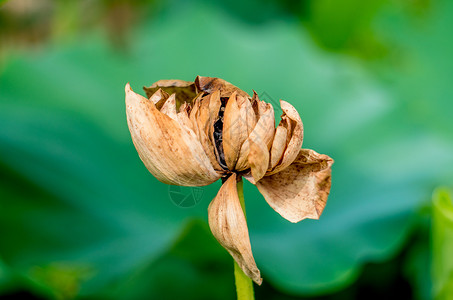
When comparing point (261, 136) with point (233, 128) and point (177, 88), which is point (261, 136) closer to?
point (233, 128)

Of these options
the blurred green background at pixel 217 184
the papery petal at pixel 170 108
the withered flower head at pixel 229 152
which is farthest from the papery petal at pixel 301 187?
the blurred green background at pixel 217 184

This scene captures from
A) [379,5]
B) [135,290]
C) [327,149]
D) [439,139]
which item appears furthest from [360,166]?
[379,5]

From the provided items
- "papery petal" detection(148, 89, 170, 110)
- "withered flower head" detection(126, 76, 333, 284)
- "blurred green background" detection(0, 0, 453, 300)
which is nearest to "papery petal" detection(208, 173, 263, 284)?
"withered flower head" detection(126, 76, 333, 284)

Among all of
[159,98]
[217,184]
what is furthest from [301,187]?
[217,184]

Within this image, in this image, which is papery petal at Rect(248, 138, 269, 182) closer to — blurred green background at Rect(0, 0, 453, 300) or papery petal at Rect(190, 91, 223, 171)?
papery petal at Rect(190, 91, 223, 171)


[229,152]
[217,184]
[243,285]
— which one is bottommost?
[217,184]
